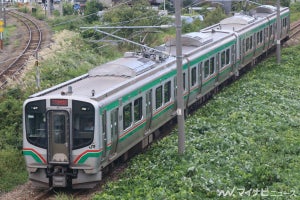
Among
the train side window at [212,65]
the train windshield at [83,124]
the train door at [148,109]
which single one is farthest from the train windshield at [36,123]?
the train side window at [212,65]

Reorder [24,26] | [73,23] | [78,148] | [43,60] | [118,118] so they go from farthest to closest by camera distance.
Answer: [24,26]
[73,23]
[43,60]
[118,118]
[78,148]

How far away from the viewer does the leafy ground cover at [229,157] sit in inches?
529

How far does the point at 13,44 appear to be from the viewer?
1372 inches

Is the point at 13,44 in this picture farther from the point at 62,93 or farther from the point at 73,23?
the point at 62,93

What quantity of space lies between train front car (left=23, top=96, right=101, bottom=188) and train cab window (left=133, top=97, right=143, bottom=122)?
2535 mm

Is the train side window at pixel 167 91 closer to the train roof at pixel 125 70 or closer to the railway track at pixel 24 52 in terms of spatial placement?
the train roof at pixel 125 70

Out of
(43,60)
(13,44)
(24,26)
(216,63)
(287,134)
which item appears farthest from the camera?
(24,26)

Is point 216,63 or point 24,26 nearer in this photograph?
point 216,63

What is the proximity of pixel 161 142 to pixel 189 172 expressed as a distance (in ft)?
12.6

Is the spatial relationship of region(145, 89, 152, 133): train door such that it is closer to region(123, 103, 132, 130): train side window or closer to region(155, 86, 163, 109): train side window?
region(155, 86, 163, 109): train side window

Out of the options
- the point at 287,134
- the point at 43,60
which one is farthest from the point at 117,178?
the point at 43,60

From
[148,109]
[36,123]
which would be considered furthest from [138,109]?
[36,123]

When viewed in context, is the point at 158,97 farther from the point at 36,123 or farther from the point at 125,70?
the point at 36,123

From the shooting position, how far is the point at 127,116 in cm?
1614
